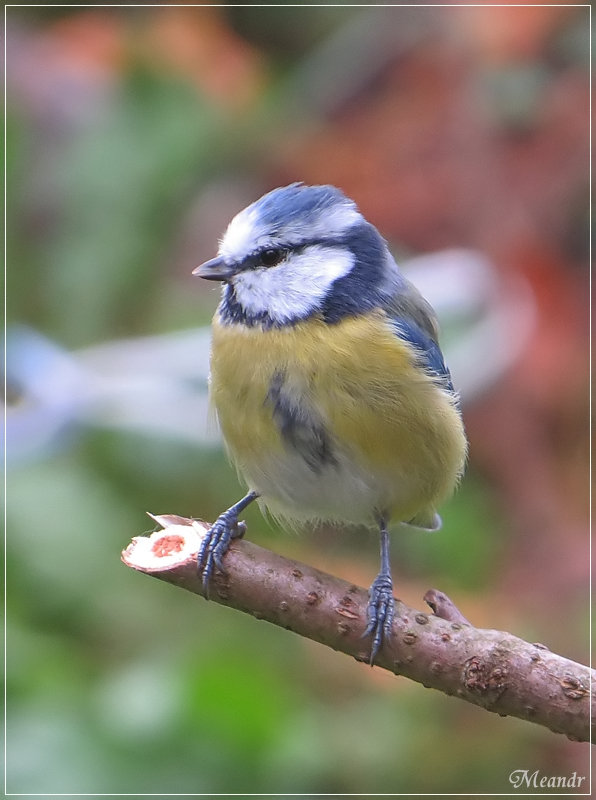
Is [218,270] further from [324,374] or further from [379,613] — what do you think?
[379,613]

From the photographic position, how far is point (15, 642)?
210cm

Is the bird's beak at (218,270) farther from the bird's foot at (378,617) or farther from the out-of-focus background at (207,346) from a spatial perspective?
the bird's foot at (378,617)

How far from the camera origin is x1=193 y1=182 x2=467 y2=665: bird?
5.22 ft

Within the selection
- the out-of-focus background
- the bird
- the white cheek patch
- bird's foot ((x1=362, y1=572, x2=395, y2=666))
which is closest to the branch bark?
bird's foot ((x1=362, y1=572, x2=395, y2=666))

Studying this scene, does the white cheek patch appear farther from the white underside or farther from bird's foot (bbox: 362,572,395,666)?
bird's foot (bbox: 362,572,395,666)

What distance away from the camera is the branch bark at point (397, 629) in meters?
1.21

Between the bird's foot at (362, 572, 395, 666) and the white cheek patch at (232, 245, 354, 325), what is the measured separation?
1.55ft

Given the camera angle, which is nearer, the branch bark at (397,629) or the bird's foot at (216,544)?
the branch bark at (397,629)

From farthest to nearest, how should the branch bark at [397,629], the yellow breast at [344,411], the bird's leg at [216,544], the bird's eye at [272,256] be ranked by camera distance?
the bird's eye at [272,256]
the yellow breast at [344,411]
the bird's leg at [216,544]
the branch bark at [397,629]

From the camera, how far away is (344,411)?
5.16 ft

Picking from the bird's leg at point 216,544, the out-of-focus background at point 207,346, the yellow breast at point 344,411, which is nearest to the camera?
the bird's leg at point 216,544

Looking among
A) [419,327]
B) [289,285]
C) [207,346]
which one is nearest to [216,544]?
[289,285]

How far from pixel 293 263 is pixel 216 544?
0.51 m

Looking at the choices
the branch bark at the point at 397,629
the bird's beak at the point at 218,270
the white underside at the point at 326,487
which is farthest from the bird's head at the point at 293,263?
the branch bark at the point at 397,629
